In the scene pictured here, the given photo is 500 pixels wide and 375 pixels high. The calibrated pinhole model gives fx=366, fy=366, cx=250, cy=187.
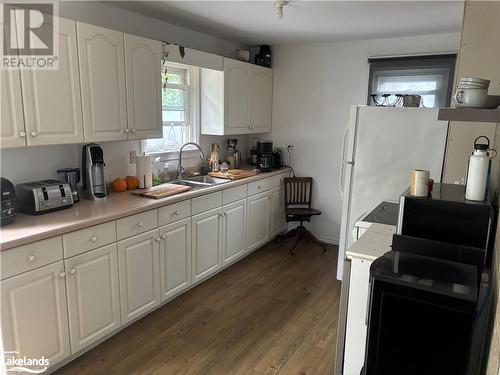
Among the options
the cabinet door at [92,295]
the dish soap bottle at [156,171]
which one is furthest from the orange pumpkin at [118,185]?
the cabinet door at [92,295]

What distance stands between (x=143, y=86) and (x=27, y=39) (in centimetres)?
87

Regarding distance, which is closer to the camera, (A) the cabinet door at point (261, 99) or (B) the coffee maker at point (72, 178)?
(B) the coffee maker at point (72, 178)

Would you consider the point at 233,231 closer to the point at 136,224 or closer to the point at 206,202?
the point at 206,202

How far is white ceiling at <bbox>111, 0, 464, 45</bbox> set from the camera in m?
2.67

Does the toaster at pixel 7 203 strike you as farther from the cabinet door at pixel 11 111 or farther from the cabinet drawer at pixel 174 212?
the cabinet drawer at pixel 174 212

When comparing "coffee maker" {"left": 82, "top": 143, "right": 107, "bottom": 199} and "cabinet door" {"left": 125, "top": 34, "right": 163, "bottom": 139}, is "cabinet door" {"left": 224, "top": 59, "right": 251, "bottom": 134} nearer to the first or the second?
"cabinet door" {"left": 125, "top": 34, "right": 163, "bottom": 139}

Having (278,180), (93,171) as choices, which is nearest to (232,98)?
(278,180)

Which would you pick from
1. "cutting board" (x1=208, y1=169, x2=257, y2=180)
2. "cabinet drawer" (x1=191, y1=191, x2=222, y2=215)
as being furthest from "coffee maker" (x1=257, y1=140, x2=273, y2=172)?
"cabinet drawer" (x1=191, y1=191, x2=222, y2=215)

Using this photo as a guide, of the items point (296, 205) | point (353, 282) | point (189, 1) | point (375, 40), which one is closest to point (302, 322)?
point (353, 282)

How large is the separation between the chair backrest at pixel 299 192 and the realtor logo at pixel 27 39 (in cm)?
288

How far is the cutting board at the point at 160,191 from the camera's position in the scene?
2744mm

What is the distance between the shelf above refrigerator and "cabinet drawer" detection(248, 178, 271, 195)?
2500mm

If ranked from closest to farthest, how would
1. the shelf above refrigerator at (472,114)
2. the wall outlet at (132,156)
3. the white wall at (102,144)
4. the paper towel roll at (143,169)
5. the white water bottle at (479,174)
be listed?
1. the shelf above refrigerator at (472,114)
2. the white water bottle at (479,174)
3. the white wall at (102,144)
4. the paper towel roll at (143,169)
5. the wall outlet at (132,156)

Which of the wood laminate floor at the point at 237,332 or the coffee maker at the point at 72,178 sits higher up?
the coffee maker at the point at 72,178
